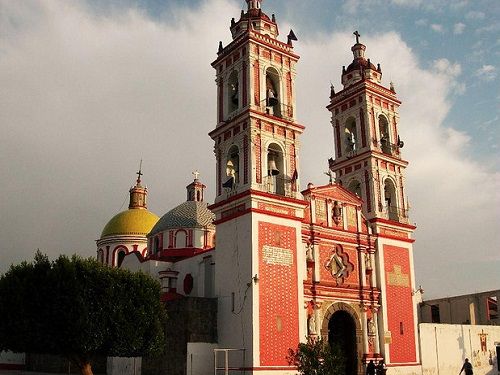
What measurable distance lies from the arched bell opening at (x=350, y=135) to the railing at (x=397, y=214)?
13.8 feet

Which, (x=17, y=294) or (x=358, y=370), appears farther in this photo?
(x=358, y=370)

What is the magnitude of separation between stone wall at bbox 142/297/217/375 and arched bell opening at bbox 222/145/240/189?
5850 mm

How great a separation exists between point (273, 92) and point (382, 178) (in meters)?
8.34

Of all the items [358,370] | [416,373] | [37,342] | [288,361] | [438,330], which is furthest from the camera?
[438,330]

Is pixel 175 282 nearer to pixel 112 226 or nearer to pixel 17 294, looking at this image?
pixel 17 294

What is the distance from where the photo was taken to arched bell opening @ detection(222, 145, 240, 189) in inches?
1125

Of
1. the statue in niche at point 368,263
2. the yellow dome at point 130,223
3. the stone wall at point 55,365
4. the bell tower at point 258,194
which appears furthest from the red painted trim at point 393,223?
the yellow dome at point 130,223

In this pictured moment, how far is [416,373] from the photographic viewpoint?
30.9 meters

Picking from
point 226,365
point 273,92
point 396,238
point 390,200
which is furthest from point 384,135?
point 226,365

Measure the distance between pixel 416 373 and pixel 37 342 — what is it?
19638mm

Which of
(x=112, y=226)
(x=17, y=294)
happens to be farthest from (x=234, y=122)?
(x=112, y=226)

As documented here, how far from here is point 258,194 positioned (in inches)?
1049

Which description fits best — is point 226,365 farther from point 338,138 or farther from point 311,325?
point 338,138

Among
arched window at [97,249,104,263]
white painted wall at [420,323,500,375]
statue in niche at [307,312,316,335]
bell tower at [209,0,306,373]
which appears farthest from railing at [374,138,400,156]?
arched window at [97,249,104,263]
